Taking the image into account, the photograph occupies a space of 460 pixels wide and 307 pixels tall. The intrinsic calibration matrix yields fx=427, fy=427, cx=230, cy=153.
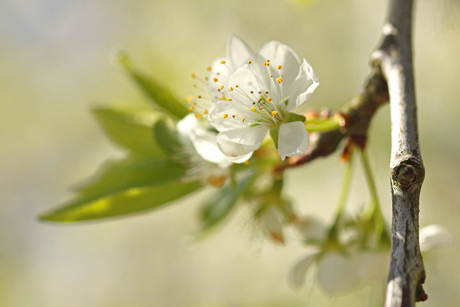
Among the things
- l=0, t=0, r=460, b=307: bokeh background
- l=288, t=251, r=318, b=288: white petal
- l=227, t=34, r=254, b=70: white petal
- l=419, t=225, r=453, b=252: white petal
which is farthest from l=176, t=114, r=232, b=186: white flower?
l=0, t=0, r=460, b=307: bokeh background

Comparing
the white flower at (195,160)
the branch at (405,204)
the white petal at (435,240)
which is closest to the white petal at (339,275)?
the white petal at (435,240)

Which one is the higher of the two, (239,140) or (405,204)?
(239,140)

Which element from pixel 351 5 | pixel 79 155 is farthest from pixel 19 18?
pixel 351 5

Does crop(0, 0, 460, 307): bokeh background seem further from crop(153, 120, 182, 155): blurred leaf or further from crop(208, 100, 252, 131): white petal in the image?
crop(208, 100, 252, 131): white petal

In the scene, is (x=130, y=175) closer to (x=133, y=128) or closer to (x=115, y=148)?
(x=133, y=128)

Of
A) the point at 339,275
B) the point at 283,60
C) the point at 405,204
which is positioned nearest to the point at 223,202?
the point at 339,275

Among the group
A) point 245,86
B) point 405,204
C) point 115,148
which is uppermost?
point 115,148
